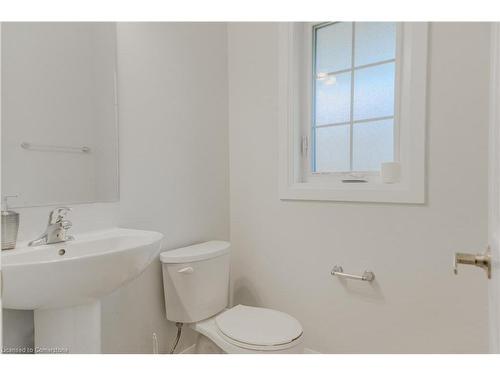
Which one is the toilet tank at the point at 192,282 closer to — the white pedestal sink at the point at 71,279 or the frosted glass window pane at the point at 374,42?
the white pedestal sink at the point at 71,279

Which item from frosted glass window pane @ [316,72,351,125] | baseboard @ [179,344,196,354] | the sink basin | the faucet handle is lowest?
baseboard @ [179,344,196,354]

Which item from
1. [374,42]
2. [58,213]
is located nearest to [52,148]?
[58,213]

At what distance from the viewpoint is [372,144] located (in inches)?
58.9

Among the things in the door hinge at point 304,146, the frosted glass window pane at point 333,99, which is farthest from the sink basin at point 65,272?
the frosted glass window pane at point 333,99

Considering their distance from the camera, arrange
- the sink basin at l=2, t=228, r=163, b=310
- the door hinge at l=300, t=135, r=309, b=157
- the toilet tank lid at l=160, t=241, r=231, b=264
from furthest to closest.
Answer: the door hinge at l=300, t=135, r=309, b=157
the toilet tank lid at l=160, t=241, r=231, b=264
the sink basin at l=2, t=228, r=163, b=310

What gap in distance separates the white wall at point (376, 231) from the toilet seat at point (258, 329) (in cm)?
34

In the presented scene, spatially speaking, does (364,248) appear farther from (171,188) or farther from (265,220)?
(171,188)

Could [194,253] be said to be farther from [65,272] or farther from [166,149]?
[65,272]

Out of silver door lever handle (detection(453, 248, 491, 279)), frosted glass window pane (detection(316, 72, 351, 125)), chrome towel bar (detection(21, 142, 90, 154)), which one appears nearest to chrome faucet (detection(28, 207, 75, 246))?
chrome towel bar (detection(21, 142, 90, 154))

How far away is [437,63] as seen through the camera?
1.22 metres

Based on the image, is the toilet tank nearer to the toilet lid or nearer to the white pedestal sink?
the toilet lid

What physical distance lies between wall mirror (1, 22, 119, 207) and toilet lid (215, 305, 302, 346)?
0.74 meters

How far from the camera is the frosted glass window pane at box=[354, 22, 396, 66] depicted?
143 centimetres

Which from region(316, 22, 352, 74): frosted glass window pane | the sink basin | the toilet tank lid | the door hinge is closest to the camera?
the sink basin
